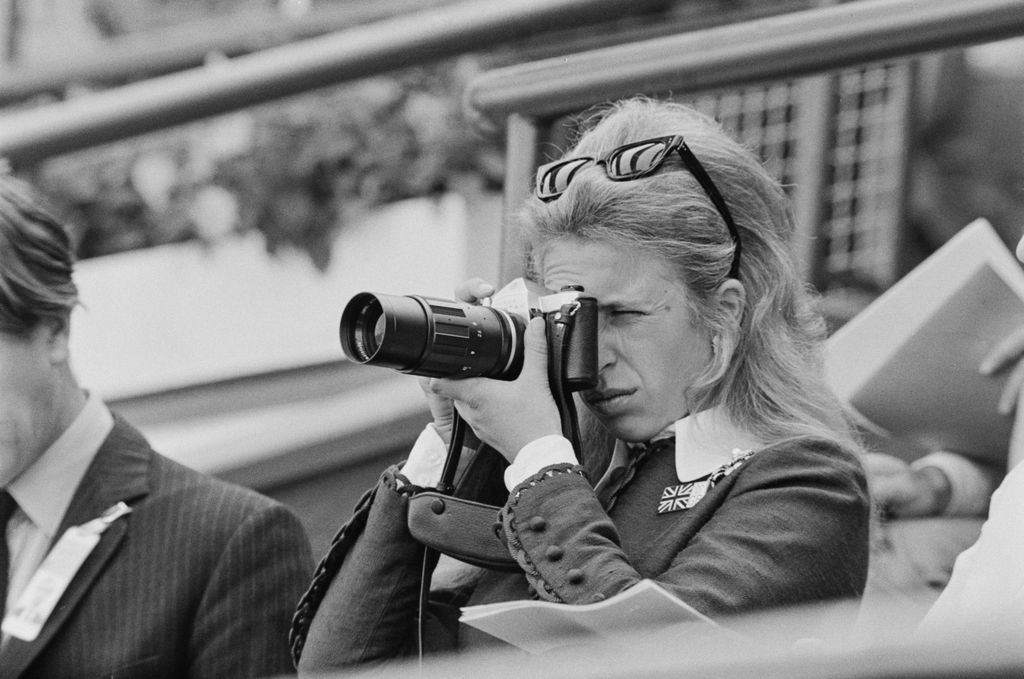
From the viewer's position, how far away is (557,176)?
1756 millimetres

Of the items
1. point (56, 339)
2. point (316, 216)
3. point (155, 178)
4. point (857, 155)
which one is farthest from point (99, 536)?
point (857, 155)

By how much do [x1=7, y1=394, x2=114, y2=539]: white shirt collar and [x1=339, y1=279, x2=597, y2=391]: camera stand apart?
2.12ft

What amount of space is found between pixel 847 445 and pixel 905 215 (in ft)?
7.05

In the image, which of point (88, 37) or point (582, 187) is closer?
point (582, 187)

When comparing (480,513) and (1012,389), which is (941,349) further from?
(480,513)

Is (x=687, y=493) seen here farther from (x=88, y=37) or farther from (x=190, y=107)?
(x=88, y=37)

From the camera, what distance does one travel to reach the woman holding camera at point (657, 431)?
1.48 m

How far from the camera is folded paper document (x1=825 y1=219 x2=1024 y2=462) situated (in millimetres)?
1908

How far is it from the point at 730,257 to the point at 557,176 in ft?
0.74

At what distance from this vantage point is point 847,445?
160 cm

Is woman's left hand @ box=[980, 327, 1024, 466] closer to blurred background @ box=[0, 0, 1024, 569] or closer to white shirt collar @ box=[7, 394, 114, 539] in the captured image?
white shirt collar @ box=[7, 394, 114, 539]

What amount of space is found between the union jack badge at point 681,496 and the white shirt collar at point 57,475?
0.80m

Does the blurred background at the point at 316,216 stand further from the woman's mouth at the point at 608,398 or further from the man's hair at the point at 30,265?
the woman's mouth at the point at 608,398

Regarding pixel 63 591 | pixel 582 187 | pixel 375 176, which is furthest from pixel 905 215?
pixel 63 591
